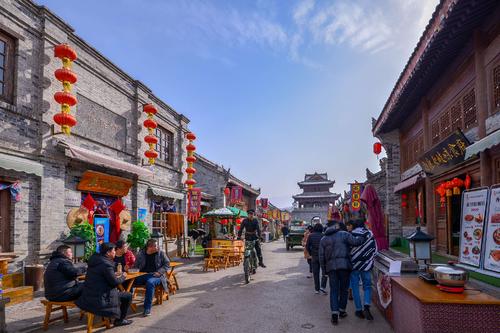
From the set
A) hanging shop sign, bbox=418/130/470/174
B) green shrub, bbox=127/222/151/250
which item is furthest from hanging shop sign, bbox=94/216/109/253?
hanging shop sign, bbox=418/130/470/174

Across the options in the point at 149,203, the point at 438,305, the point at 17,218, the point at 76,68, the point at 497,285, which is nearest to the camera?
the point at 438,305

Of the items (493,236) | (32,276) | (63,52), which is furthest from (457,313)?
(63,52)

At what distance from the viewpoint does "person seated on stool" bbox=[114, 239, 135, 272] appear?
276 inches

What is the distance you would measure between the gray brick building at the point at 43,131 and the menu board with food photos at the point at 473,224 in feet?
28.2

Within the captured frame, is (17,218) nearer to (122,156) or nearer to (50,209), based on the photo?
(50,209)

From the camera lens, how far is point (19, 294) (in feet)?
23.5

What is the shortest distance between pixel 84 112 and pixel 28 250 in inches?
171

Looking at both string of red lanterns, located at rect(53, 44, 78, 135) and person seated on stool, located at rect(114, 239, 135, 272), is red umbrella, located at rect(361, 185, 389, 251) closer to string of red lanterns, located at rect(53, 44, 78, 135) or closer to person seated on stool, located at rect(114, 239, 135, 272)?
person seated on stool, located at rect(114, 239, 135, 272)

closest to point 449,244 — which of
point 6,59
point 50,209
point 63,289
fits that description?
point 63,289

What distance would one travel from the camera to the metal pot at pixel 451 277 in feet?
12.5

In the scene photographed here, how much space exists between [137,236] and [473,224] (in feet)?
33.3

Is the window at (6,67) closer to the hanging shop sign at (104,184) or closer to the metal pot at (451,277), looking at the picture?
the hanging shop sign at (104,184)

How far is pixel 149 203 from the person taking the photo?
14.1m

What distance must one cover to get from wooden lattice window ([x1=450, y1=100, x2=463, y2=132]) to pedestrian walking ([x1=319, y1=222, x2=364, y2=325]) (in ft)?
16.2
